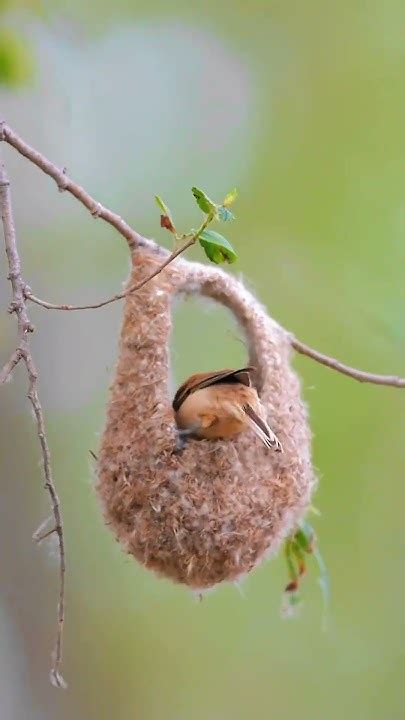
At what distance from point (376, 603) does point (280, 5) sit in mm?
2027

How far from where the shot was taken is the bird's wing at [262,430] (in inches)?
35.7

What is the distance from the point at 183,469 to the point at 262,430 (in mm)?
134

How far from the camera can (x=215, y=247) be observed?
101 cm

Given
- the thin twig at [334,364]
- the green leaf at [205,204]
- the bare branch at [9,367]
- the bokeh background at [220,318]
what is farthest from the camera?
the bokeh background at [220,318]

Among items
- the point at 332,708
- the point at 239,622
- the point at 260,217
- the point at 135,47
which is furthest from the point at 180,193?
the point at 332,708

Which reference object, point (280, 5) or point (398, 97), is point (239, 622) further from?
point (280, 5)

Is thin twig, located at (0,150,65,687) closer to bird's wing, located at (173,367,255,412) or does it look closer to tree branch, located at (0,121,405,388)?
tree branch, located at (0,121,405,388)

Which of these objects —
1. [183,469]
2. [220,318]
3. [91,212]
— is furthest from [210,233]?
[220,318]

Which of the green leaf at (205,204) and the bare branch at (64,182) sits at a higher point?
the bare branch at (64,182)

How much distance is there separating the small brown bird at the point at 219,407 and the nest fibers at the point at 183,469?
18 mm

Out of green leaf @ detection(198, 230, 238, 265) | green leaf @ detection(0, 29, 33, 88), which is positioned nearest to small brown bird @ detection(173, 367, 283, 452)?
green leaf @ detection(198, 230, 238, 265)

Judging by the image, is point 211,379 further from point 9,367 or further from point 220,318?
point 220,318

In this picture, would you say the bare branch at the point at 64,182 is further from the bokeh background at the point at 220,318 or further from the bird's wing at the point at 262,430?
the bokeh background at the point at 220,318

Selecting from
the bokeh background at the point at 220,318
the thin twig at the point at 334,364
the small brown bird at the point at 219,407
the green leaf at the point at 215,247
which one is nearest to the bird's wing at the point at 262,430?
the small brown bird at the point at 219,407
